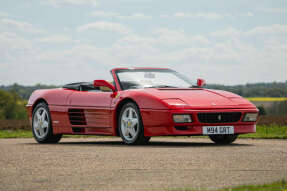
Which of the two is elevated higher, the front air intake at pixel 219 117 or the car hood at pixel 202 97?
the car hood at pixel 202 97

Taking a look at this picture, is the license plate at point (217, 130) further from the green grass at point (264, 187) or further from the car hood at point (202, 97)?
the green grass at point (264, 187)

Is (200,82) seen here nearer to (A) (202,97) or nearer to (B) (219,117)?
(A) (202,97)

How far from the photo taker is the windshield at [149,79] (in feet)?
36.0

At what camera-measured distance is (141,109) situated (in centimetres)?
1009

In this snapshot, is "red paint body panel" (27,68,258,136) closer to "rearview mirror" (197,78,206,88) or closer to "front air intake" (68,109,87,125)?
"front air intake" (68,109,87,125)

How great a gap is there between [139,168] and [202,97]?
3674 millimetres

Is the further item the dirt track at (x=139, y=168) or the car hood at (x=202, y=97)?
the car hood at (x=202, y=97)

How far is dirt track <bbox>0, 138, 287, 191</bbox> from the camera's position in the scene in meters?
5.64

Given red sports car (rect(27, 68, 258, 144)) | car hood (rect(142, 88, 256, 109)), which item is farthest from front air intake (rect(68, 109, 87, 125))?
car hood (rect(142, 88, 256, 109))

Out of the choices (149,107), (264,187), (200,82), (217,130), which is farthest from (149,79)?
(264,187)

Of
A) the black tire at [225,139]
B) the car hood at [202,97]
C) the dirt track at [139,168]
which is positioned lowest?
the black tire at [225,139]

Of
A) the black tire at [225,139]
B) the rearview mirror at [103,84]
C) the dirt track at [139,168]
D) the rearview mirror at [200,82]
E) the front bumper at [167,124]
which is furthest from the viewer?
the rearview mirror at [200,82]

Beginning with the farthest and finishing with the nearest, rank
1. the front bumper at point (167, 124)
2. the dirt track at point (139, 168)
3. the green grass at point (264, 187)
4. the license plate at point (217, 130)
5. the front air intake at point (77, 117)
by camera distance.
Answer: the front air intake at point (77, 117) → the license plate at point (217, 130) → the front bumper at point (167, 124) → the dirt track at point (139, 168) → the green grass at point (264, 187)

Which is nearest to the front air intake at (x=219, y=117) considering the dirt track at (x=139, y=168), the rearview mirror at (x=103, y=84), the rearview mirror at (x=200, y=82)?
the dirt track at (x=139, y=168)
